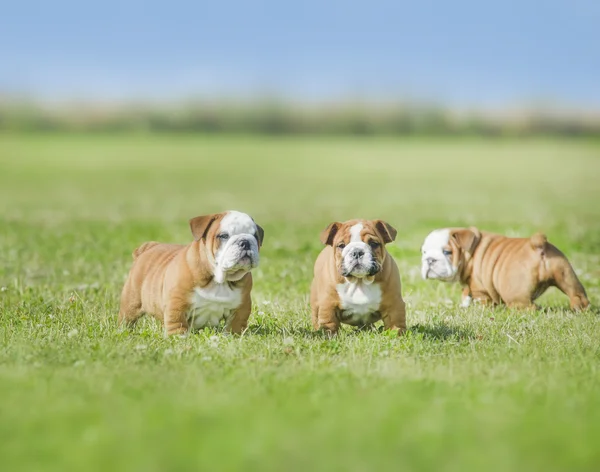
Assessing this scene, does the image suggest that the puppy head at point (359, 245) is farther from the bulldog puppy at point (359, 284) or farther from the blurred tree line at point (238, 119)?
the blurred tree line at point (238, 119)

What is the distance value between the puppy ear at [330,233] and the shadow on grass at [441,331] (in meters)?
0.99

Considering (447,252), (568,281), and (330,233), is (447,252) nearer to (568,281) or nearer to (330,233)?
(568,281)

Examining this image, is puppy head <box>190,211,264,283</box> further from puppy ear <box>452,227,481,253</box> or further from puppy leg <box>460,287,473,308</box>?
puppy leg <box>460,287,473,308</box>

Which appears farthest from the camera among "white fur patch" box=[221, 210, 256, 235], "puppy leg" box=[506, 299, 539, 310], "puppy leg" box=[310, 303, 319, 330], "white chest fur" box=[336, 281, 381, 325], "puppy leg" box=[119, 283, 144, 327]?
"puppy leg" box=[506, 299, 539, 310]

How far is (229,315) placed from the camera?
22.8 feet

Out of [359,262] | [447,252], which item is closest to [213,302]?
[359,262]

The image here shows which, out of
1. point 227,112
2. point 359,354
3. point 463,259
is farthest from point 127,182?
point 359,354

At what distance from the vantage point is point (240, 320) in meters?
6.98

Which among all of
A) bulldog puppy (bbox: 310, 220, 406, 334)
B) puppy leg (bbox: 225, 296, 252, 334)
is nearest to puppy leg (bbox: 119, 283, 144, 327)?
puppy leg (bbox: 225, 296, 252, 334)

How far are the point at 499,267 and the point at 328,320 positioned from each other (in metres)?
2.53

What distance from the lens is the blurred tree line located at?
57750 mm

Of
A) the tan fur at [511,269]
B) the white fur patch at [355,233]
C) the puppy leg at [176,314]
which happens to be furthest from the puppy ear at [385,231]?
the tan fur at [511,269]

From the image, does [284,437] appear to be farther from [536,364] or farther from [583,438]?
[536,364]

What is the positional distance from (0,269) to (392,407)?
7697mm
